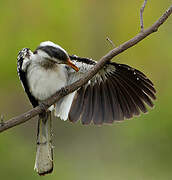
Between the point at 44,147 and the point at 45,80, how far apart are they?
2.16 ft

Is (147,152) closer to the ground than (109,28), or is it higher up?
closer to the ground

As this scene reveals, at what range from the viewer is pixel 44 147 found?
15.9 feet

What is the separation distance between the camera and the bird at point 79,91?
451 cm

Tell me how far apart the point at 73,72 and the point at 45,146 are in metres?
0.70

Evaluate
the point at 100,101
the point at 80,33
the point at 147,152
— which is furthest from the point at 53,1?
the point at 100,101

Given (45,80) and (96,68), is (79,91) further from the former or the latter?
(96,68)

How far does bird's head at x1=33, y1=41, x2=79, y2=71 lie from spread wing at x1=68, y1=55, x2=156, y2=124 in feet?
0.85

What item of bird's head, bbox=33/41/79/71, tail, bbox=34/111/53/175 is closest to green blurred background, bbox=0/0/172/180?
tail, bbox=34/111/53/175

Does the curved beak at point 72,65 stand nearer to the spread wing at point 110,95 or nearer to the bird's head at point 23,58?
the spread wing at point 110,95

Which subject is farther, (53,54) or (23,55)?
(23,55)

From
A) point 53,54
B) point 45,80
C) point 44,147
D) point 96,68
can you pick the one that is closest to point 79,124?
point 44,147

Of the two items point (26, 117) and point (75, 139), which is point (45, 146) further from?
point (75, 139)

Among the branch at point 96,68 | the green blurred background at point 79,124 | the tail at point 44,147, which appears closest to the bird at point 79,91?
the tail at point 44,147

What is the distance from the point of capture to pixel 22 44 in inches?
342
